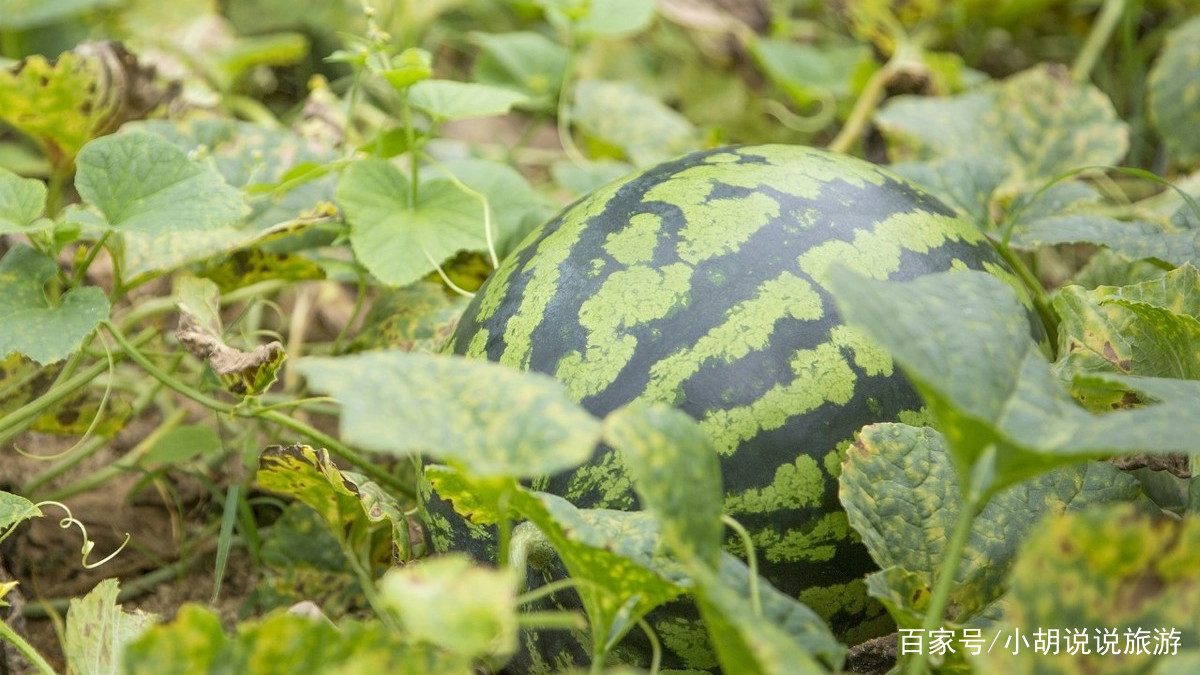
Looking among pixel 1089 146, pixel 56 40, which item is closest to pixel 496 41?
pixel 56 40

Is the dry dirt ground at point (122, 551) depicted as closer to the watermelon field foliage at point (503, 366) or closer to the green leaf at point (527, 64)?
the watermelon field foliage at point (503, 366)

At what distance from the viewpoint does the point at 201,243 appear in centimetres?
159

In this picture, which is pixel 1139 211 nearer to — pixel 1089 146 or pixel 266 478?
pixel 1089 146

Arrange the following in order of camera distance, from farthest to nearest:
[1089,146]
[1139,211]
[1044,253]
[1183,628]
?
[1044,253]
[1089,146]
[1139,211]
[1183,628]

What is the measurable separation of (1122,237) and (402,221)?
993 mm

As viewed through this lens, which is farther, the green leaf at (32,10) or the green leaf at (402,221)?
the green leaf at (32,10)

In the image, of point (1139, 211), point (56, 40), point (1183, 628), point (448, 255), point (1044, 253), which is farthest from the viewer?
point (56, 40)

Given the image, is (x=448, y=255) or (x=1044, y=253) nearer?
(x=448, y=255)

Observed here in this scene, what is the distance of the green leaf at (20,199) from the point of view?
4.48ft

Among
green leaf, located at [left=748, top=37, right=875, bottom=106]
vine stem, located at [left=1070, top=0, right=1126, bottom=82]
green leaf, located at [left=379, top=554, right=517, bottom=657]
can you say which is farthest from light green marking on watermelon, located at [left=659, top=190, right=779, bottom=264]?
vine stem, located at [left=1070, top=0, right=1126, bottom=82]

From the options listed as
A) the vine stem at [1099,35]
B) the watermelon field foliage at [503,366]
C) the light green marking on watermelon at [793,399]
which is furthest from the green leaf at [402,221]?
the vine stem at [1099,35]

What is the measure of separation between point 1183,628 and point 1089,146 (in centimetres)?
152

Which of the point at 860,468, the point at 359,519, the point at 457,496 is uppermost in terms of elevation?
the point at 860,468

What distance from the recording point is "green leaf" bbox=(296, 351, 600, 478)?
750mm
